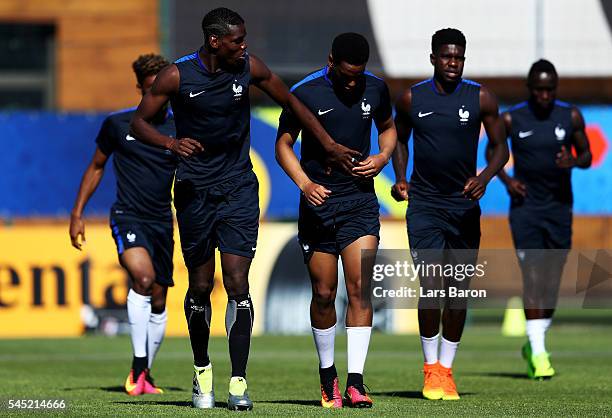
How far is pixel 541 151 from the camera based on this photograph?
13.7 m

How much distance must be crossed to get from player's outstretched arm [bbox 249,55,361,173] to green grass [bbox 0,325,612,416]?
1.60 metres

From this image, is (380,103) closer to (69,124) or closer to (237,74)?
(237,74)

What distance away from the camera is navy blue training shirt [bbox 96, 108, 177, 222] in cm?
1216

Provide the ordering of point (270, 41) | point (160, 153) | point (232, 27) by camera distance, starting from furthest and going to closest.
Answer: point (270, 41)
point (160, 153)
point (232, 27)

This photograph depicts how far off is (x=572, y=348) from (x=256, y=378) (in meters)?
5.45

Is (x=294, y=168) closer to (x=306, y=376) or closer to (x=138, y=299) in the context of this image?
(x=138, y=299)

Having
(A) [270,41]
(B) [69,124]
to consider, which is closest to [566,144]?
(B) [69,124]

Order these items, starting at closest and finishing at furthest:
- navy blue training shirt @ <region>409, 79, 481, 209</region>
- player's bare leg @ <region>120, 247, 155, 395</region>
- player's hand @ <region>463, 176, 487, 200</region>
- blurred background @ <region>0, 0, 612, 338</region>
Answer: player's hand @ <region>463, 176, 487, 200</region> < navy blue training shirt @ <region>409, 79, 481, 209</region> < player's bare leg @ <region>120, 247, 155, 395</region> < blurred background @ <region>0, 0, 612, 338</region>

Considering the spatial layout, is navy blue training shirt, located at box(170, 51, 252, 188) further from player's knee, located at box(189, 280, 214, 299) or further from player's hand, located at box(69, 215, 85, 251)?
player's hand, located at box(69, 215, 85, 251)

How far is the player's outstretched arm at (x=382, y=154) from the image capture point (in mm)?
9961

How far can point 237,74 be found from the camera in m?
9.84

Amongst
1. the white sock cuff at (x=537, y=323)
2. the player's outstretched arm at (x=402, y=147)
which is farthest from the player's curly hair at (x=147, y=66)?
the white sock cuff at (x=537, y=323)

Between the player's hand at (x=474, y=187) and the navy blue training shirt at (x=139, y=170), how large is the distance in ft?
8.53

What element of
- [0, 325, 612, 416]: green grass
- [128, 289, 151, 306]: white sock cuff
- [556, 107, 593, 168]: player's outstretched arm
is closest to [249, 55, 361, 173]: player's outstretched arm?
[0, 325, 612, 416]: green grass
